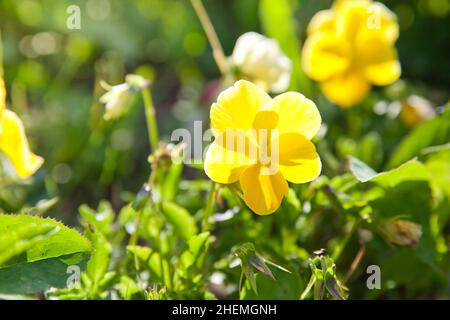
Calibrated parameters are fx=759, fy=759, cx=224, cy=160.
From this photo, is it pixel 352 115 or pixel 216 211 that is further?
pixel 352 115

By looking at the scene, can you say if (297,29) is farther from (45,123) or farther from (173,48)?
(45,123)

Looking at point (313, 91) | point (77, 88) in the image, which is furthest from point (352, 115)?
point (77, 88)

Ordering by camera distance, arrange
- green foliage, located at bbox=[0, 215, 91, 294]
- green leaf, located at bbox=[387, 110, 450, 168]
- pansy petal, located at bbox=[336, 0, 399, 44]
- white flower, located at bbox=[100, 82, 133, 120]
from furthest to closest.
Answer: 1. pansy petal, located at bbox=[336, 0, 399, 44]
2. green leaf, located at bbox=[387, 110, 450, 168]
3. white flower, located at bbox=[100, 82, 133, 120]
4. green foliage, located at bbox=[0, 215, 91, 294]

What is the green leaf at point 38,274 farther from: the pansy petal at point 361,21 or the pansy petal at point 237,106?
the pansy petal at point 361,21

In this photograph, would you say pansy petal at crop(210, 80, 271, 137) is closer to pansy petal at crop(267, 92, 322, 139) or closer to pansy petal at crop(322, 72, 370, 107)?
pansy petal at crop(267, 92, 322, 139)


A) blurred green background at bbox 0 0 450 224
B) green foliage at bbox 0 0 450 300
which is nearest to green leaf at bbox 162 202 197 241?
green foliage at bbox 0 0 450 300
